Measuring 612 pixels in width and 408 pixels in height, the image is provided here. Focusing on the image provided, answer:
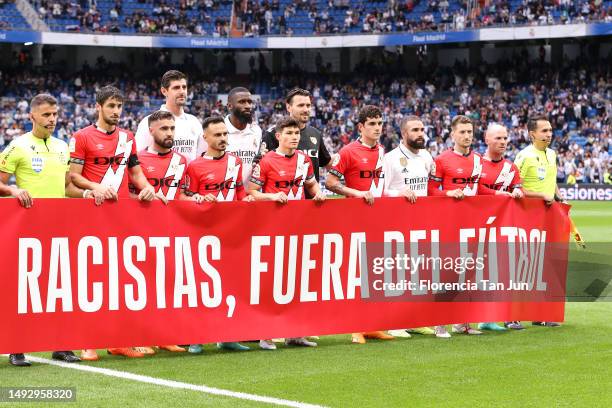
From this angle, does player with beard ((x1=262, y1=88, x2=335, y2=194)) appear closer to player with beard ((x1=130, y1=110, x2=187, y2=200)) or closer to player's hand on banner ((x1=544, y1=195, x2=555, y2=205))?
player with beard ((x1=130, y1=110, x2=187, y2=200))

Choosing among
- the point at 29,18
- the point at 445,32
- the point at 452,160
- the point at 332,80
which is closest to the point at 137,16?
the point at 29,18

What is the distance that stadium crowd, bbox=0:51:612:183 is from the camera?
45.0 meters

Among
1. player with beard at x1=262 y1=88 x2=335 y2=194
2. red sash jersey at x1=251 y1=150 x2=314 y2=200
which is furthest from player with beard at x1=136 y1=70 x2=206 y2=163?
red sash jersey at x1=251 y1=150 x2=314 y2=200

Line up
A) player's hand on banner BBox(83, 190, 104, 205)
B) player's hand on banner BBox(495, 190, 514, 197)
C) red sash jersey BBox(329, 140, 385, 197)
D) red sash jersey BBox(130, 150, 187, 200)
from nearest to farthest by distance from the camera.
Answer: player's hand on banner BBox(83, 190, 104, 205), red sash jersey BBox(130, 150, 187, 200), red sash jersey BBox(329, 140, 385, 197), player's hand on banner BBox(495, 190, 514, 197)

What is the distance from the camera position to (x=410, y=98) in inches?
1991

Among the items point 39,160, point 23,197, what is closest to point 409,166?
point 39,160

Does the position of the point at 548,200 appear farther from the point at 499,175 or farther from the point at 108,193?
the point at 108,193

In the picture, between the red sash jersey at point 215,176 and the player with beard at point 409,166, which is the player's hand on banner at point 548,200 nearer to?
the player with beard at point 409,166

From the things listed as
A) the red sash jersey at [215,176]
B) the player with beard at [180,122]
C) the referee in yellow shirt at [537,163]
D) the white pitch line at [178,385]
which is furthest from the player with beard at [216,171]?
the referee in yellow shirt at [537,163]

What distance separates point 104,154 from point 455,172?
355 cm

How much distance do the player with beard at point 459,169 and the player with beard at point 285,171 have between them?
1419 mm

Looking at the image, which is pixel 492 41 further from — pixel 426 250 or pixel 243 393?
pixel 243 393

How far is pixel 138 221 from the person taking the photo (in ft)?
26.3

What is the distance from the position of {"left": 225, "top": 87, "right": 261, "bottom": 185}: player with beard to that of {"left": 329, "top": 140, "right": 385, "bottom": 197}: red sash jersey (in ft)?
2.71
